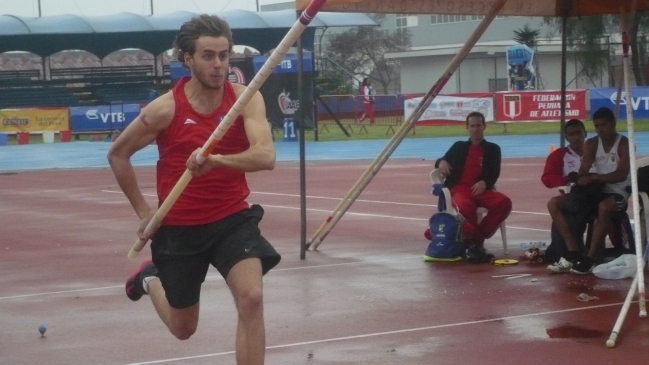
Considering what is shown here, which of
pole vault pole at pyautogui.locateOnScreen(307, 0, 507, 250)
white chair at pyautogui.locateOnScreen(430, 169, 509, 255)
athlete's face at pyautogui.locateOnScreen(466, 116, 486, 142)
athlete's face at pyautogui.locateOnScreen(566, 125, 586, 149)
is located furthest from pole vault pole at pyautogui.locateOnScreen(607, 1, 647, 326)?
white chair at pyautogui.locateOnScreen(430, 169, 509, 255)

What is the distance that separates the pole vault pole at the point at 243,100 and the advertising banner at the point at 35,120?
36.5m

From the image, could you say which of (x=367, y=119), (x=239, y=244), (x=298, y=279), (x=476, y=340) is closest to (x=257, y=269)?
Answer: (x=239, y=244)

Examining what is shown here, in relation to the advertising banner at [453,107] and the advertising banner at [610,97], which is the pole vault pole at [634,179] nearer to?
the advertising banner at [610,97]

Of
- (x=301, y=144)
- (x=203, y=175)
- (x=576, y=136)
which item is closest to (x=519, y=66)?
(x=576, y=136)

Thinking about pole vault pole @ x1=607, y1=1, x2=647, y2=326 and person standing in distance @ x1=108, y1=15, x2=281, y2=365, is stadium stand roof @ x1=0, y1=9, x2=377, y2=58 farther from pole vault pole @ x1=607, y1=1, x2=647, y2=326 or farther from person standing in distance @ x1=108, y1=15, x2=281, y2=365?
person standing in distance @ x1=108, y1=15, x2=281, y2=365

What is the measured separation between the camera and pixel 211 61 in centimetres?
559

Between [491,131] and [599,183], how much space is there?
26.6 m

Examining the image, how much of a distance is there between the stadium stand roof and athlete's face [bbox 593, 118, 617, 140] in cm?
4229

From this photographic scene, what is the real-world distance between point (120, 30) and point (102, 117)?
15.8 metres

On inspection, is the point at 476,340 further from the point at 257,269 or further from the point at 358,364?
the point at 257,269

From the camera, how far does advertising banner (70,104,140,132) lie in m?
40.2

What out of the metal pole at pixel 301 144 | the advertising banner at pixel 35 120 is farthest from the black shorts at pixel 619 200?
the advertising banner at pixel 35 120

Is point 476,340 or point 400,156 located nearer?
point 476,340

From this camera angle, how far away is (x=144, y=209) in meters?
5.86
